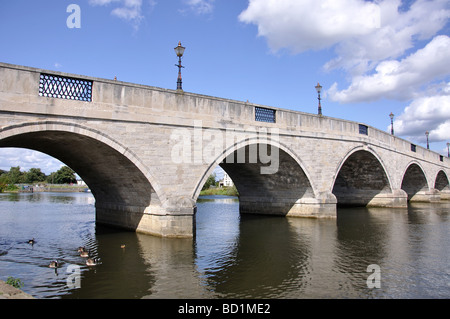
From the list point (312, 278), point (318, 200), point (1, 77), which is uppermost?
point (1, 77)

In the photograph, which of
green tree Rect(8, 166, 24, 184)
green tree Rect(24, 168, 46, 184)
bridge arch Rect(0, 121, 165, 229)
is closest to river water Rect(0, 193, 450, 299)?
bridge arch Rect(0, 121, 165, 229)

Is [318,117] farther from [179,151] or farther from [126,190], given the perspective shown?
[126,190]

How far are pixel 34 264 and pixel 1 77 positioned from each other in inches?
180

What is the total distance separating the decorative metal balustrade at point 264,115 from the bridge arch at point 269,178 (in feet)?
2.94

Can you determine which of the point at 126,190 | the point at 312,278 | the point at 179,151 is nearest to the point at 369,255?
the point at 312,278

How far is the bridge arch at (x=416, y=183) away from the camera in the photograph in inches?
1178

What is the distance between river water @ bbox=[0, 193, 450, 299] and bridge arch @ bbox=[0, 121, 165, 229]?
1186 millimetres

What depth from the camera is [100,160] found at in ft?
36.5

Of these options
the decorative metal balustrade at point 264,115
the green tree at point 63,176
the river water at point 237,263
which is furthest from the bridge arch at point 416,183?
the green tree at point 63,176

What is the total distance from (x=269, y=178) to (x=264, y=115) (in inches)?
168

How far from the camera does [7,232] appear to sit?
493 inches

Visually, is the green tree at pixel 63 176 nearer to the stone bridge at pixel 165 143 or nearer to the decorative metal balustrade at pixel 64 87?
the stone bridge at pixel 165 143

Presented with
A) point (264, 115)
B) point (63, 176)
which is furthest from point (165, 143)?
point (63, 176)

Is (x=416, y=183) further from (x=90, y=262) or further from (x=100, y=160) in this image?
(x=90, y=262)
